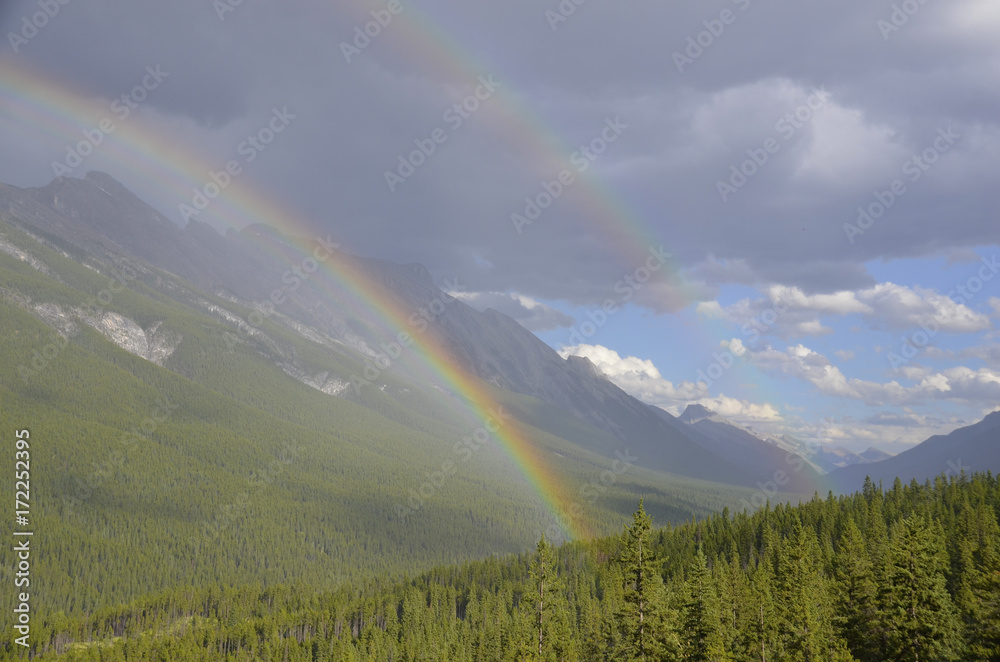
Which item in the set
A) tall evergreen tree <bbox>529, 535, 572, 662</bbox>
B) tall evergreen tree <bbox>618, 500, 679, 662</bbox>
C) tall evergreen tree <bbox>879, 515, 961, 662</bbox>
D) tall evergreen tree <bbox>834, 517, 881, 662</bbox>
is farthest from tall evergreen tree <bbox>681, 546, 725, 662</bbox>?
tall evergreen tree <bbox>834, 517, 881, 662</bbox>

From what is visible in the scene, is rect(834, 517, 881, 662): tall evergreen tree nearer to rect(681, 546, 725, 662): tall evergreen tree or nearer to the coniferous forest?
the coniferous forest

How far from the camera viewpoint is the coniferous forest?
46.6 meters

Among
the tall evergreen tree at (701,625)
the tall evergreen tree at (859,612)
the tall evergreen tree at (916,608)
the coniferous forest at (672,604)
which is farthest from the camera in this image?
the tall evergreen tree at (859,612)

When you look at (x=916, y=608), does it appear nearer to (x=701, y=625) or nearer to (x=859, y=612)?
(x=859, y=612)

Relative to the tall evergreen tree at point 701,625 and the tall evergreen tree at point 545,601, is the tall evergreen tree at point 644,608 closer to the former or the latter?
the tall evergreen tree at point 701,625

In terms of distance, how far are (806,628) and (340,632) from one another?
127792mm

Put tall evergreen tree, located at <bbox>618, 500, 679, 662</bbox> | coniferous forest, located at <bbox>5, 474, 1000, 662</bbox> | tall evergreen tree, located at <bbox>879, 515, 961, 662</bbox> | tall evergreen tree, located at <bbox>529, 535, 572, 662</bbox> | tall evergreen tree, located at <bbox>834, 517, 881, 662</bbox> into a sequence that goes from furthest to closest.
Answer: tall evergreen tree, located at <bbox>834, 517, 881, 662</bbox>
tall evergreen tree, located at <bbox>529, 535, 572, 662</bbox>
coniferous forest, located at <bbox>5, 474, 1000, 662</bbox>
tall evergreen tree, located at <bbox>879, 515, 961, 662</bbox>
tall evergreen tree, located at <bbox>618, 500, 679, 662</bbox>

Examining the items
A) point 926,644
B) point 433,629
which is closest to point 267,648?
point 433,629

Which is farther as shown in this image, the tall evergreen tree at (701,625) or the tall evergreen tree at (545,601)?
the tall evergreen tree at (545,601)

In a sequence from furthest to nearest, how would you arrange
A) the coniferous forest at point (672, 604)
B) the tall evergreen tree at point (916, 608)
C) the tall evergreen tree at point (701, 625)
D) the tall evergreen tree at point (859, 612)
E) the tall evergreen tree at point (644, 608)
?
the tall evergreen tree at point (859, 612) → the tall evergreen tree at point (701, 625) → the coniferous forest at point (672, 604) → the tall evergreen tree at point (916, 608) → the tall evergreen tree at point (644, 608)

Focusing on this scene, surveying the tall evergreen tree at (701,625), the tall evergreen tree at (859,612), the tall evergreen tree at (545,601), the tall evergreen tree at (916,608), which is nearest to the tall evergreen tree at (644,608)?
the tall evergreen tree at (701,625)

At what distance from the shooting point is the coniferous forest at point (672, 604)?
153 ft

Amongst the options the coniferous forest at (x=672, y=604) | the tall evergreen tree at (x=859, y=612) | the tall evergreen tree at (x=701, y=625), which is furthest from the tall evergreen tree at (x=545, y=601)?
the tall evergreen tree at (x=859, y=612)

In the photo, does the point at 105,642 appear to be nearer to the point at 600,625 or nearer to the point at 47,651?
the point at 47,651
